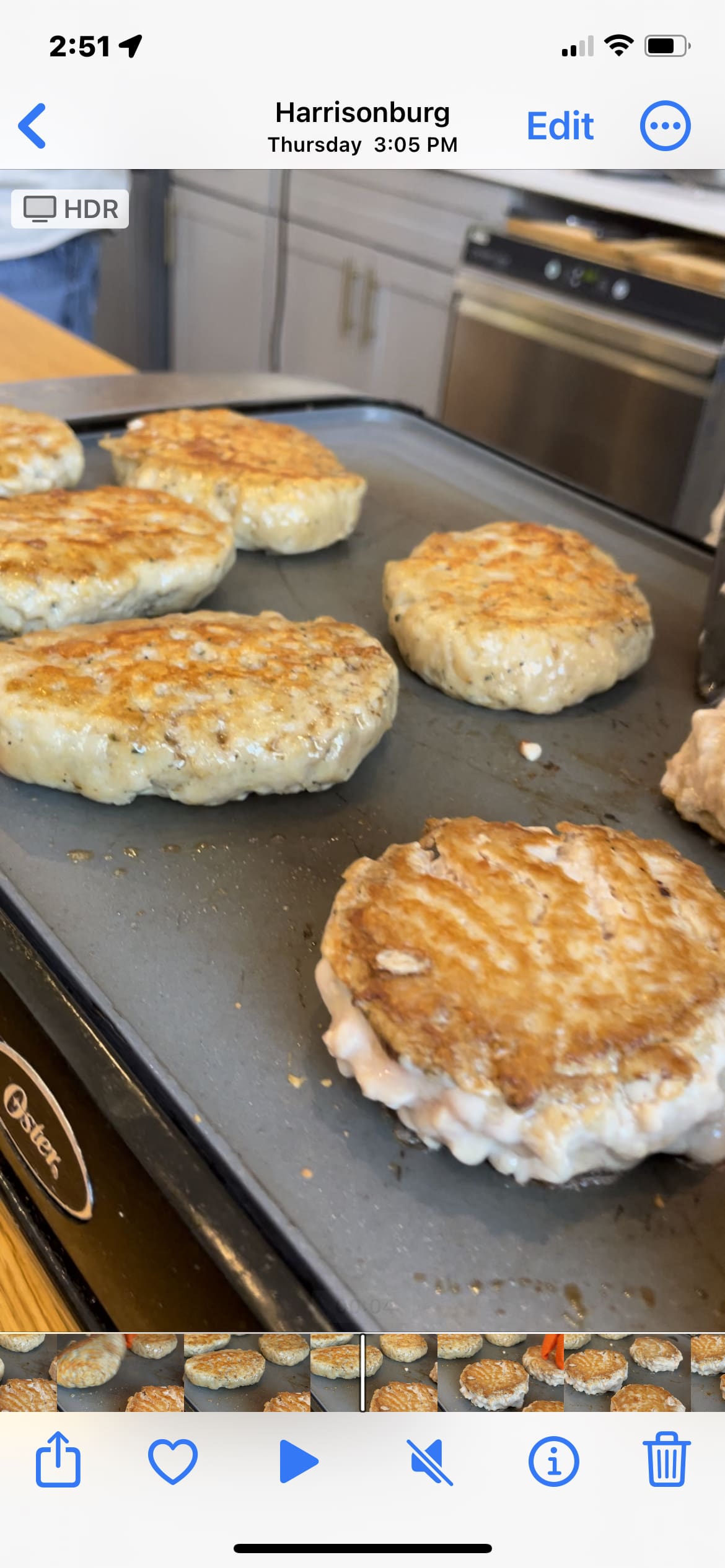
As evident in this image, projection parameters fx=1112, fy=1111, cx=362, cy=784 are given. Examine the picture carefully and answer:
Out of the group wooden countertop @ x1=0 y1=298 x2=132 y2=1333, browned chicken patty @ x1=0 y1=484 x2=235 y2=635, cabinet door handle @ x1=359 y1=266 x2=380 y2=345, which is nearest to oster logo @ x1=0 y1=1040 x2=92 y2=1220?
browned chicken patty @ x1=0 y1=484 x2=235 y2=635

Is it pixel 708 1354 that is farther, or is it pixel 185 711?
pixel 185 711

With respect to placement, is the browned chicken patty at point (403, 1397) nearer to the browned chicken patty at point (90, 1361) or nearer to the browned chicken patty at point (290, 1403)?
the browned chicken patty at point (290, 1403)

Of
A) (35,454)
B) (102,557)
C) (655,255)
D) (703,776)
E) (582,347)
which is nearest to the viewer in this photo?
(703,776)

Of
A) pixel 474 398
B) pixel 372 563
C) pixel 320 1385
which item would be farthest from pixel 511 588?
pixel 474 398

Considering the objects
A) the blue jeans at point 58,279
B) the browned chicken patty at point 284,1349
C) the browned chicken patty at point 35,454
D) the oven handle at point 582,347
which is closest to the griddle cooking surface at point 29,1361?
the browned chicken patty at point 284,1349
